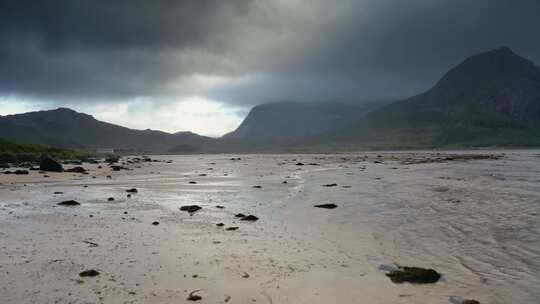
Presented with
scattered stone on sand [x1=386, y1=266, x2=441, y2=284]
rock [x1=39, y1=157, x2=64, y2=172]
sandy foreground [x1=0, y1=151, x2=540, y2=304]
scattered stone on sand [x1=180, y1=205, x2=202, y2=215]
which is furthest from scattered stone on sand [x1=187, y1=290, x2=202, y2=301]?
rock [x1=39, y1=157, x2=64, y2=172]

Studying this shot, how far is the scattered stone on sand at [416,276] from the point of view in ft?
28.5

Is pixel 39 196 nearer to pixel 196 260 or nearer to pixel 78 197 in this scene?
pixel 78 197

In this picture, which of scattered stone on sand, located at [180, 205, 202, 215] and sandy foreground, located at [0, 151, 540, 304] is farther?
scattered stone on sand, located at [180, 205, 202, 215]

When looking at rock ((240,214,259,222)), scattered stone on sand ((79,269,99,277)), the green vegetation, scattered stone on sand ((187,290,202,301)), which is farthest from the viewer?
the green vegetation

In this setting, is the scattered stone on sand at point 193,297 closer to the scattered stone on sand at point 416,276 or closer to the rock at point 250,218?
the scattered stone on sand at point 416,276

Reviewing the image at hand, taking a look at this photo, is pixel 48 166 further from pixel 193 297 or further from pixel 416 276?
pixel 416 276

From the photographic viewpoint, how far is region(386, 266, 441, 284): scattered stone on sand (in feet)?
28.5

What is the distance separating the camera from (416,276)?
8789mm

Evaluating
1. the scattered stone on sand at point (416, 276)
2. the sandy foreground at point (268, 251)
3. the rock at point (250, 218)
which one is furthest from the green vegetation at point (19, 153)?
the scattered stone on sand at point (416, 276)

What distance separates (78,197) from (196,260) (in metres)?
15.3

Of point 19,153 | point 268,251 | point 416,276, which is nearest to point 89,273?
point 268,251

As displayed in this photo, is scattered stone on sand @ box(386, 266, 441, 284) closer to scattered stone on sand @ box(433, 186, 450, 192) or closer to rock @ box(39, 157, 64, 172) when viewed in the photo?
scattered stone on sand @ box(433, 186, 450, 192)

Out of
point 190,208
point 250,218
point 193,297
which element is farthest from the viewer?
point 190,208

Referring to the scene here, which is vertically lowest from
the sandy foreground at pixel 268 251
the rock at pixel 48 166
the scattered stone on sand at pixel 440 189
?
the scattered stone on sand at pixel 440 189
